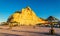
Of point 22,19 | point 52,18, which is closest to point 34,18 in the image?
point 22,19

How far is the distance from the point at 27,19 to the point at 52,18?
408 feet

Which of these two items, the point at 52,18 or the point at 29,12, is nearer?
the point at 52,18

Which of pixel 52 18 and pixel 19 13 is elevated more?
pixel 19 13

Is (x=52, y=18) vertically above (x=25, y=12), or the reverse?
(x=25, y=12)

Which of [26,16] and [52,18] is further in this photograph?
[26,16]

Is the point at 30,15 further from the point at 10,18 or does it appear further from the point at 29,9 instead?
the point at 10,18

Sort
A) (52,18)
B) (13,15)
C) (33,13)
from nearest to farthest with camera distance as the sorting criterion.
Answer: (52,18) → (13,15) → (33,13)

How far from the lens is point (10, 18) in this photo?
147 meters

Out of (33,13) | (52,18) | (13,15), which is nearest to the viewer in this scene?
(52,18)

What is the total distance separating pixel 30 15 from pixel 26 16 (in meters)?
4.56

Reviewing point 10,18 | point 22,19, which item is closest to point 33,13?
point 22,19

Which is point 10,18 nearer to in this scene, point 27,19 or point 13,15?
point 13,15

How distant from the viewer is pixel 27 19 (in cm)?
15112

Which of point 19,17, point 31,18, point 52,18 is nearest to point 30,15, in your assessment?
point 31,18
